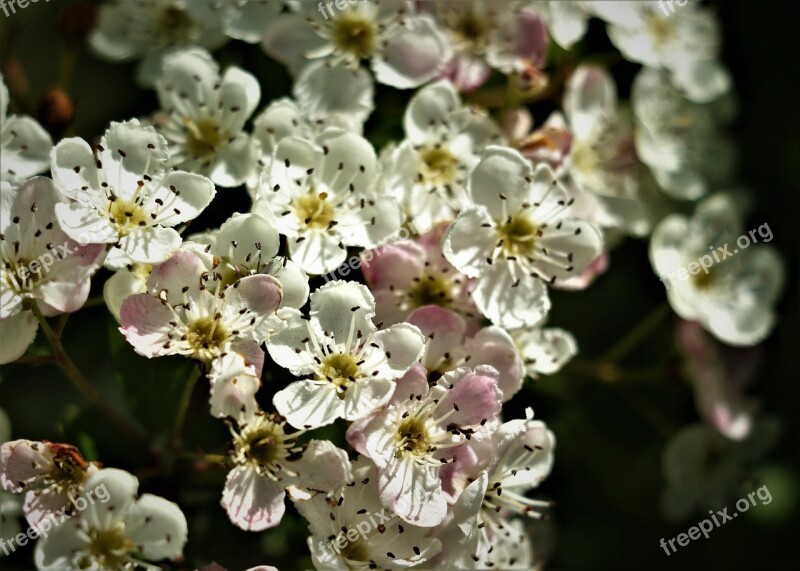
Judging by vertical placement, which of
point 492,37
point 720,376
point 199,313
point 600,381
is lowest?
point 600,381

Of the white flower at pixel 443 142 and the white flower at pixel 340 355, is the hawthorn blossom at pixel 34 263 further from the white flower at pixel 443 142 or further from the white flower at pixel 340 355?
the white flower at pixel 443 142

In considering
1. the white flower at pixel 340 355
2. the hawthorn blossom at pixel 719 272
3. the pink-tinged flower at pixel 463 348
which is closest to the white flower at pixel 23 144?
the white flower at pixel 340 355

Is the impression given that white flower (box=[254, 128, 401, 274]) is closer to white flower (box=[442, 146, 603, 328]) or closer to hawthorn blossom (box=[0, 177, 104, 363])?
white flower (box=[442, 146, 603, 328])

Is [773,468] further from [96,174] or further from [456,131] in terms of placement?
[96,174]

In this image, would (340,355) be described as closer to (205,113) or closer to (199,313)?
(199,313)

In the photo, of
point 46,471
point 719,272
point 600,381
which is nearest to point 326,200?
point 46,471

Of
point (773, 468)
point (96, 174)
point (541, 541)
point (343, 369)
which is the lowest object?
point (773, 468)

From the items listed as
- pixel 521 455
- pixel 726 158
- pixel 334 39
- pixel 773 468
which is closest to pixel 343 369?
pixel 521 455
